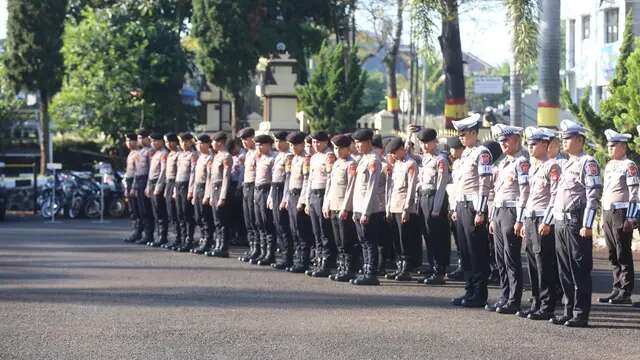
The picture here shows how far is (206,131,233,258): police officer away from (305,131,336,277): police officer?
9.77 ft

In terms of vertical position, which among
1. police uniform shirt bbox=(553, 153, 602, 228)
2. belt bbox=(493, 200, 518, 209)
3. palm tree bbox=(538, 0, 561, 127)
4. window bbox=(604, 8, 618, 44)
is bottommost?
belt bbox=(493, 200, 518, 209)

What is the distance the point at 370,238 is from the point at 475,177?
2553 millimetres

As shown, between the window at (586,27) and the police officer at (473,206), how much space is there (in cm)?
4453

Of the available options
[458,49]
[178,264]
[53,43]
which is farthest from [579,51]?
[178,264]

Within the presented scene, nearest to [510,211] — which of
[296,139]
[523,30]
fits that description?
[296,139]

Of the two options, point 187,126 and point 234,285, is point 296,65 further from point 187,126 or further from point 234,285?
point 234,285

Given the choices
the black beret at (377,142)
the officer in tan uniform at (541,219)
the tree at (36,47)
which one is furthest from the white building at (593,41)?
the officer in tan uniform at (541,219)

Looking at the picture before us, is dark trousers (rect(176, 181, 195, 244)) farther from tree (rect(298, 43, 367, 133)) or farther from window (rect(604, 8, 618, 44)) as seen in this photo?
window (rect(604, 8, 618, 44))

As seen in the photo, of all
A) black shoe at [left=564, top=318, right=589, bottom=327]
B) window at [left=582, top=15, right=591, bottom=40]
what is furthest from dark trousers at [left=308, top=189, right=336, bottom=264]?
window at [left=582, top=15, right=591, bottom=40]

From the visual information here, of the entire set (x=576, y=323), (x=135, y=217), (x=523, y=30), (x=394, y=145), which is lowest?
(x=576, y=323)

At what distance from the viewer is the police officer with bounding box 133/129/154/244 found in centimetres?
2420

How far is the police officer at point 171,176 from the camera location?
75.1 ft

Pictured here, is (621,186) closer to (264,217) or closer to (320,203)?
(320,203)

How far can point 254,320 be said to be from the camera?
1296 centimetres
